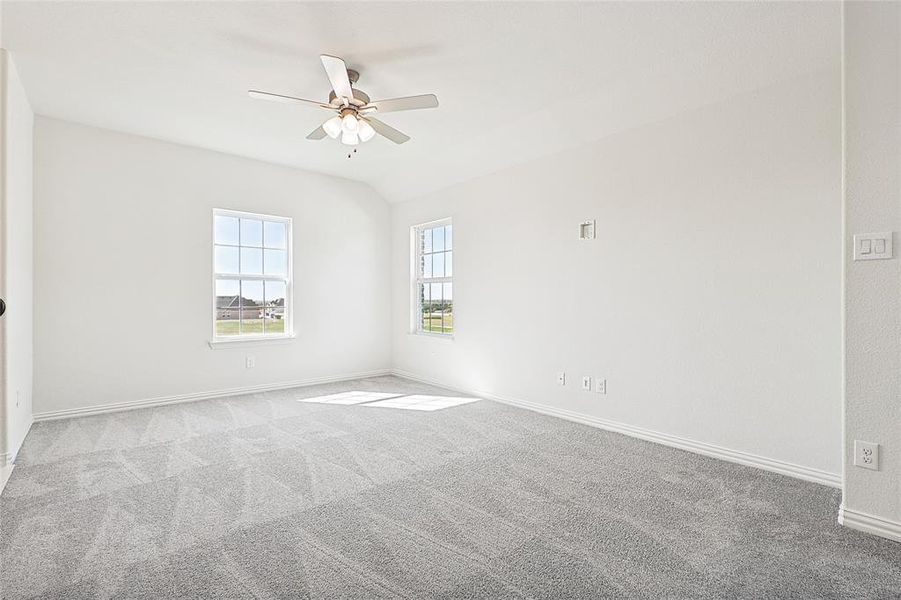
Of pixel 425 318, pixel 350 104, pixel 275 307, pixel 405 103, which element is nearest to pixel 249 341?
pixel 275 307

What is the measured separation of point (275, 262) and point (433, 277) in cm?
188

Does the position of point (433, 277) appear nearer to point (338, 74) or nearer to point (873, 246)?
point (338, 74)

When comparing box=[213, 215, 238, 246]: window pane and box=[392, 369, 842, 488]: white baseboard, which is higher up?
box=[213, 215, 238, 246]: window pane

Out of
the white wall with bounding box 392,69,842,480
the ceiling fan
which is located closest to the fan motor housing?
the ceiling fan

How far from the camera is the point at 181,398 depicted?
4.51 meters

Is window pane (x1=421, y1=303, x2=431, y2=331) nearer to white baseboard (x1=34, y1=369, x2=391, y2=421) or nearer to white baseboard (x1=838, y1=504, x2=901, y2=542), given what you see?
white baseboard (x1=34, y1=369, x2=391, y2=421)

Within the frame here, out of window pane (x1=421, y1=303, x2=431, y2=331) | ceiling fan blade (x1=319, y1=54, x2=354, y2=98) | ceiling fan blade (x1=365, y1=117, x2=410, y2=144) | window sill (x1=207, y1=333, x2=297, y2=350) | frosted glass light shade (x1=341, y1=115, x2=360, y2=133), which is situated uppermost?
ceiling fan blade (x1=319, y1=54, x2=354, y2=98)

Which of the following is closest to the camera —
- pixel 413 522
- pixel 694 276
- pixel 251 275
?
pixel 413 522

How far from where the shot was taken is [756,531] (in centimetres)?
206

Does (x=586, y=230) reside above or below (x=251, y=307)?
above

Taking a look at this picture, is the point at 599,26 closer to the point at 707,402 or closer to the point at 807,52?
the point at 807,52

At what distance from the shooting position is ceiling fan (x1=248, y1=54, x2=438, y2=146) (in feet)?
8.64

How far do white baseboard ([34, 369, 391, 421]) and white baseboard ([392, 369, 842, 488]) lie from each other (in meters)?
2.23

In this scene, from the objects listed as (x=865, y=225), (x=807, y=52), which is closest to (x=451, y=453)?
(x=865, y=225)
